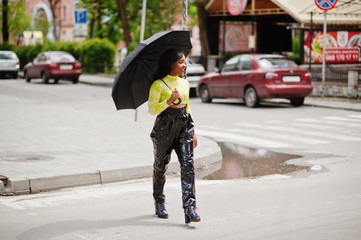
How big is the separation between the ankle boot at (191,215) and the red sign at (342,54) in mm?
19258

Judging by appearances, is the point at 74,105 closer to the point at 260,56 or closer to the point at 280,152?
the point at 260,56

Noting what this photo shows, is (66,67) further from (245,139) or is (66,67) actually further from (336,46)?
(245,139)

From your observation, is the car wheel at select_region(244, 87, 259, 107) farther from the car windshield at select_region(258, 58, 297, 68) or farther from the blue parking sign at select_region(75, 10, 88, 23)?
the blue parking sign at select_region(75, 10, 88, 23)

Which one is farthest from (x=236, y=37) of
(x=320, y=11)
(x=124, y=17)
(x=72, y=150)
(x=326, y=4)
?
(x=72, y=150)

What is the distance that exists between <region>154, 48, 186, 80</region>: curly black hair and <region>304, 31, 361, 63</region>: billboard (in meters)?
18.8

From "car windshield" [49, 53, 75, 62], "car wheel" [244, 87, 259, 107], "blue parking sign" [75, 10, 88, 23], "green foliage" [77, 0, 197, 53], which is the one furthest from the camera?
"green foliage" [77, 0, 197, 53]

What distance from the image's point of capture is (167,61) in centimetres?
606

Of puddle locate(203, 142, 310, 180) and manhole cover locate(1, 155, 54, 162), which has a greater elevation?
manhole cover locate(1, 155, 54, 162)

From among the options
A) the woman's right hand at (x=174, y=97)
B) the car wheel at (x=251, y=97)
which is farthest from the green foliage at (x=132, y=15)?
the woman's right hand at (x=174, y=97)

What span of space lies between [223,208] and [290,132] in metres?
6.80

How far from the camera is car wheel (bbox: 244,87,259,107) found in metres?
19.0

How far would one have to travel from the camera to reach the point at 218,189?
764 cm

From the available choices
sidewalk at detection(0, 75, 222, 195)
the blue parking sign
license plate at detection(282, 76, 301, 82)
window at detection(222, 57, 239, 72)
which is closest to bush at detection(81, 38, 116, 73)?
the blue parking sign

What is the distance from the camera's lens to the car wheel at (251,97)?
19.0m
